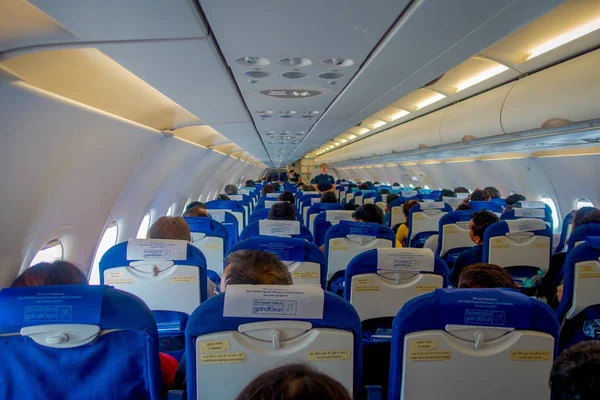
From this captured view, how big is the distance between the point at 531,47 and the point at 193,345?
18.2ft

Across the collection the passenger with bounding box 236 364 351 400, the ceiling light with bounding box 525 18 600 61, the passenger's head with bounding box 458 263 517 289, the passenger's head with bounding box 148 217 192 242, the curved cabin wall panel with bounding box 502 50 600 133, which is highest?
the ceiling light with bounding box 525 18 600 61

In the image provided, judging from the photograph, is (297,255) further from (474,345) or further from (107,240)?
(107,240)

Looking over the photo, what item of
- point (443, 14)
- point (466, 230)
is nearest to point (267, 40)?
point (443, 14)

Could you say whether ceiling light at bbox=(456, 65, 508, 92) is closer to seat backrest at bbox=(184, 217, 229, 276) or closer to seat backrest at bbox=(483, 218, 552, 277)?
seat backrest at bbox=(483, 218, 552, 277)

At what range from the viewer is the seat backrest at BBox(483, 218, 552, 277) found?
414 centimetres

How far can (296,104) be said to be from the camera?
5406 millimetres

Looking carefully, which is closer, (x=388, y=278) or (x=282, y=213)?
(x=388, y=278)

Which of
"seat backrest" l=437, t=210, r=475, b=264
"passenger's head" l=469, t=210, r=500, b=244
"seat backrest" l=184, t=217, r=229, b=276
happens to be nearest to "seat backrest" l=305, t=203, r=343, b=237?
"seat backrest" l=437, t=210, r=475, b=264

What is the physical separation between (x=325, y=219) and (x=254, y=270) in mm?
3702

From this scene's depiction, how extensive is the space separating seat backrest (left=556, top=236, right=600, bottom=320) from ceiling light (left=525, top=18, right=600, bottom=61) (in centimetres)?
268

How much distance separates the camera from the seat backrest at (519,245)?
4.14 meters

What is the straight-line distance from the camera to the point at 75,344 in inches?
63.7

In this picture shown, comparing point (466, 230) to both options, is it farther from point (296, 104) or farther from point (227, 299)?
point (227, 299)

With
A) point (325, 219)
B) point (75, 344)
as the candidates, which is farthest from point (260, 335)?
point (325, 219)
